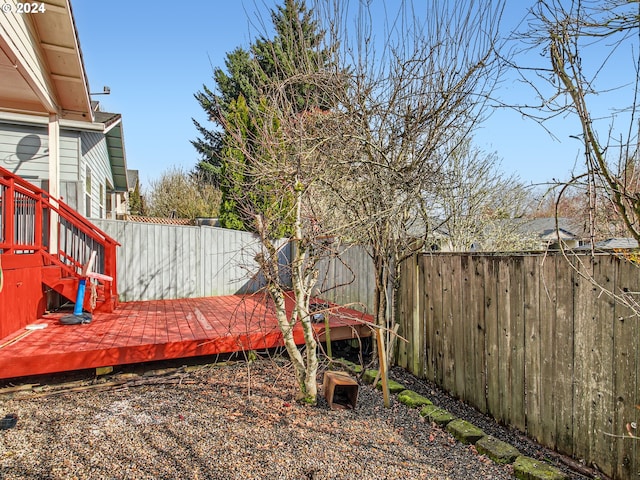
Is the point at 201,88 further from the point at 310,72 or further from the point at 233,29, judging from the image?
the point at 310,72

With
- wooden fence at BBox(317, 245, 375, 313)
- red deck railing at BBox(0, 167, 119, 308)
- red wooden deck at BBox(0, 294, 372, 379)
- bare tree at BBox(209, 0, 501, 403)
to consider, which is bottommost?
red wooden deck at BBox(0, 294, 372, 379)

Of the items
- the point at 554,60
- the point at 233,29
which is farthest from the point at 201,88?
the point at 554,60

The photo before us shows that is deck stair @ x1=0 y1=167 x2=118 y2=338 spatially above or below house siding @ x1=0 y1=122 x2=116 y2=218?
below

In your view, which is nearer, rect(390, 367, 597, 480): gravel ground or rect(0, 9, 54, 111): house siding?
rect(390, 367, 597, 480): gravel ground

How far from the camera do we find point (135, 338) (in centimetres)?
407

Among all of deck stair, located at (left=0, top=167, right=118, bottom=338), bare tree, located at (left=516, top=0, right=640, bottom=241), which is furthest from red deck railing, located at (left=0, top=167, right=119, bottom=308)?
bare tree, located at (left=516, top=0, right=640, bottom=241)

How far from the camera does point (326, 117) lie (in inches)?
150

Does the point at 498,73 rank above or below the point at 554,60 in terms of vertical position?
above

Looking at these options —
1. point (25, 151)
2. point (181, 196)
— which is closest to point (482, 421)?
point (25, 151)

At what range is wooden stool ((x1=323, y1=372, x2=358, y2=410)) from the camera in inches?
124

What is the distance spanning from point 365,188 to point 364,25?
1546 millimetres

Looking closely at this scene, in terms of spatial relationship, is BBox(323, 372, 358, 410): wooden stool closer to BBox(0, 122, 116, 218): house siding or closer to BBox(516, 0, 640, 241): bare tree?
BBox(516, 0, 640, 241): bare tree

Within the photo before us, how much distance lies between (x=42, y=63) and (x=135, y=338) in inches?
154

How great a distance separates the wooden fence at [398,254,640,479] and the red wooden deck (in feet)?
3.02
